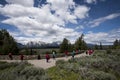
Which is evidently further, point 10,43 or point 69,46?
Result: point 69,46

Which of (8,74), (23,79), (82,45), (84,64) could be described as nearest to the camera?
(23,79)

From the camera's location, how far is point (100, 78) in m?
13.2

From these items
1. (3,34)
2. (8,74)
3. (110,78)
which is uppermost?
(3,34)

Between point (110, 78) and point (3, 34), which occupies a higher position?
point (3, 34)

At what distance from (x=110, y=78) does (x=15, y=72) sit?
8.28 metres

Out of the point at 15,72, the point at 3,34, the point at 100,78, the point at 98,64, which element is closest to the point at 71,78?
the point at 100,78

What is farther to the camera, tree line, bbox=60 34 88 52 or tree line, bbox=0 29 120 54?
tree line, bbox=60 34 88 52

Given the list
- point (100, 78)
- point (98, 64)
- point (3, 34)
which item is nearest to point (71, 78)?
point (100, 78)

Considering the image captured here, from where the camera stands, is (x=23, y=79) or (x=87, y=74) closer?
(x=23, y=79)

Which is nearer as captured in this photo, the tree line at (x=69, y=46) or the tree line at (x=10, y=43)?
the tree line at (x=10, y=43)

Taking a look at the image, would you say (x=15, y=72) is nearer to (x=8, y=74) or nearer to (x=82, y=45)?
(x=8, y=74)

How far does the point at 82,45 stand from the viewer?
81.3 meters

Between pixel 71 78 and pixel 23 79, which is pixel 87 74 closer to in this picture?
pixel 71 78

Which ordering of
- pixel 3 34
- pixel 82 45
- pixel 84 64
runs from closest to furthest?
pixel 84 64
pixel 3 34
pixel 82 45
